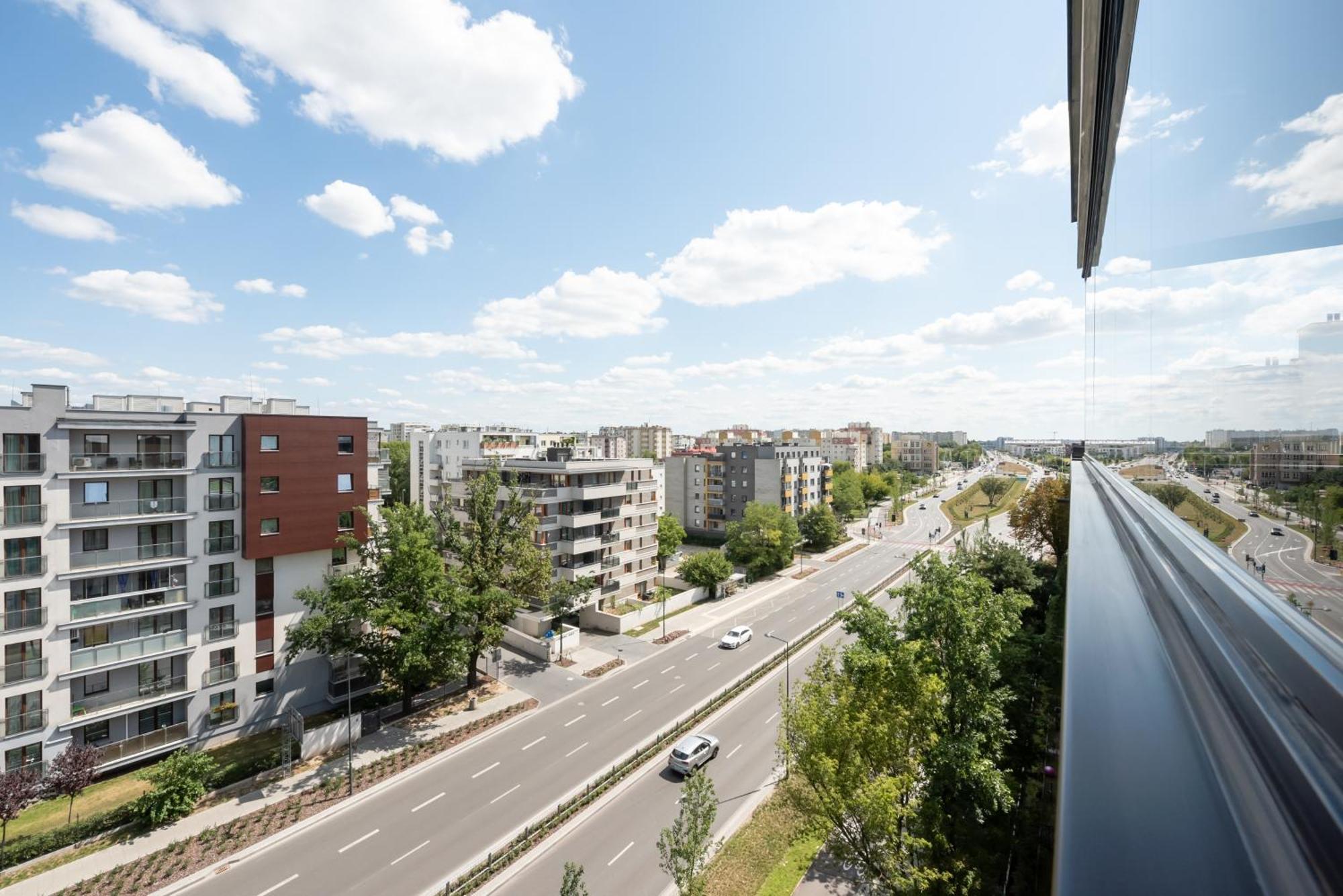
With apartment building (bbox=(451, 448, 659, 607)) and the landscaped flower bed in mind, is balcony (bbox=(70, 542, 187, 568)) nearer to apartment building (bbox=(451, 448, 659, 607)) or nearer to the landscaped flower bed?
the landscaped flower bed

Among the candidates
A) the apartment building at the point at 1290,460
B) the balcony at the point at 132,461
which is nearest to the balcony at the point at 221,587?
the balcony at the point at 132,461

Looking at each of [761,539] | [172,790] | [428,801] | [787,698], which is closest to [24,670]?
[172,790]

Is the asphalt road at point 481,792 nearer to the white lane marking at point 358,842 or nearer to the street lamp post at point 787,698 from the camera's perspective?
the white lane marking at point 358,842

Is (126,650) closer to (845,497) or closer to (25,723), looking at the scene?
(25,723)

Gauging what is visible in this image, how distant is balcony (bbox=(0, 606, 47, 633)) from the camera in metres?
18.1

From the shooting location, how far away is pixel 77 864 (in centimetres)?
1582

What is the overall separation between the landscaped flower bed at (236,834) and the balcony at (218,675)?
6005 mm

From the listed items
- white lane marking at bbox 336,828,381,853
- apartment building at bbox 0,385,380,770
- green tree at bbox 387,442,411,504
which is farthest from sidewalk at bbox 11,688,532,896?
green tree at bbox 387,442,411,504

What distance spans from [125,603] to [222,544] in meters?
3.24

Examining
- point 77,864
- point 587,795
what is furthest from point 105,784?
point 587,795

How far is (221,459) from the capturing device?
883 inches

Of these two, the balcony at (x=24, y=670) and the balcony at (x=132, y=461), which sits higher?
the balcony at (x=132, y=461)

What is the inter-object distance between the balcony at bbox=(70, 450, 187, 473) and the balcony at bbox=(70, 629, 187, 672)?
19.4 ft

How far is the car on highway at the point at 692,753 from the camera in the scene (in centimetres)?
1977
